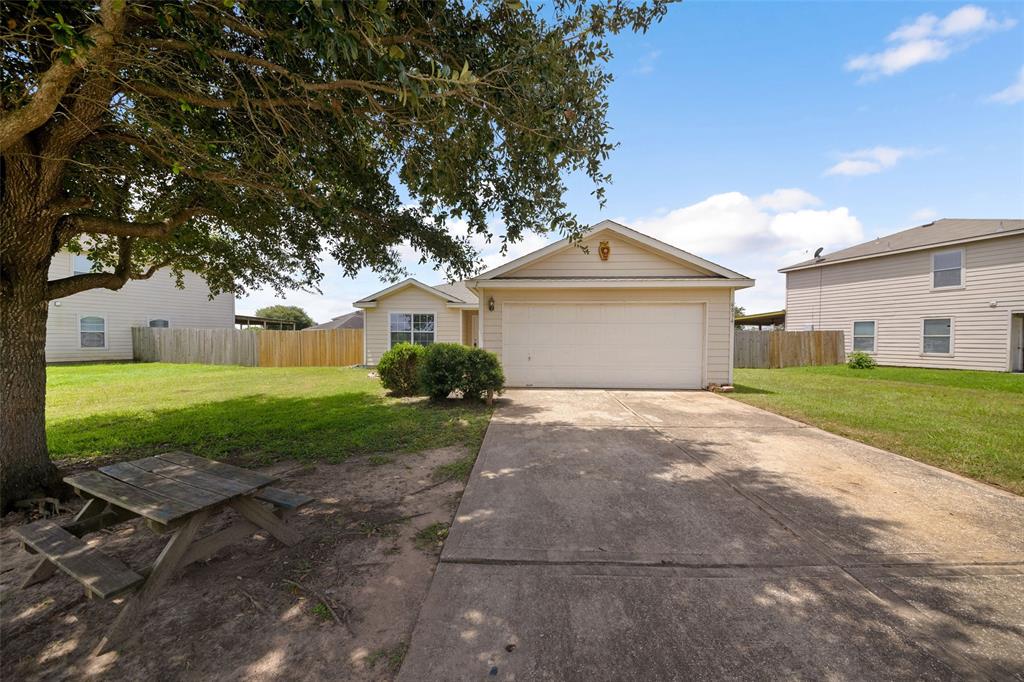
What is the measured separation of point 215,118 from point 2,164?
182 cm

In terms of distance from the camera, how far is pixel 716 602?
2342mm

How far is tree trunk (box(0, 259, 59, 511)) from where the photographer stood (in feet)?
12.0

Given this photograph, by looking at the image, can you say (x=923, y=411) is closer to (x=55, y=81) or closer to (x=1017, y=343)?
(x=1017, y=343)

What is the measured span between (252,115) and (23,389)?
11.1 feet

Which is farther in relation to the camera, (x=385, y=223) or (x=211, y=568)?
(x=385, y=223)

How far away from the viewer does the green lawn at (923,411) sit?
4.91 meters

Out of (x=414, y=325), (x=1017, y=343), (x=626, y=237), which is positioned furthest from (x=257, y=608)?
(x=1017, y=343)

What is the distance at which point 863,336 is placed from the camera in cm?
1709

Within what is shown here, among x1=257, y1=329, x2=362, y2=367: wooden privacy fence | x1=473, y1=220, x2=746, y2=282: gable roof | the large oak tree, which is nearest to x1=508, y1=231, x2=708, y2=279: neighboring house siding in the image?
x1=473, y1=220, x2=746, y2=282: gable roof

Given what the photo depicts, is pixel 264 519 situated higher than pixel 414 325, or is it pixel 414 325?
pixel 414 325

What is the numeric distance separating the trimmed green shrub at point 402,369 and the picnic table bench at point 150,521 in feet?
20.8

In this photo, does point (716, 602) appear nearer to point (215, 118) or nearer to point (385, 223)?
point (385, 223)

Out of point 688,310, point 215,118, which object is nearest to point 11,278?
point 215,118

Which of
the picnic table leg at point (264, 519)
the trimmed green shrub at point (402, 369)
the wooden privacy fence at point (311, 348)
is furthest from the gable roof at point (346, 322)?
the picnic table leg at point (264, 519)
